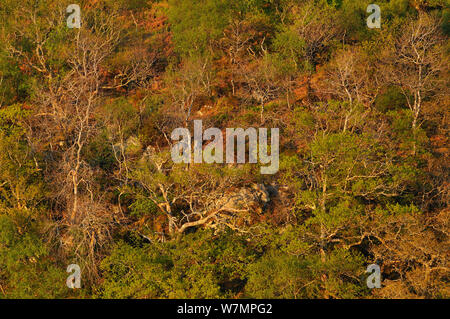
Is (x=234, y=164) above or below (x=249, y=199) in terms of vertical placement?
above

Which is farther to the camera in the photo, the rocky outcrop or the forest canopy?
the rocky outcrop

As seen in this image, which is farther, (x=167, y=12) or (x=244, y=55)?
(x=167, y=12)

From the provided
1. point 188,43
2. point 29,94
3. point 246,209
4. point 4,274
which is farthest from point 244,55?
point 4,274

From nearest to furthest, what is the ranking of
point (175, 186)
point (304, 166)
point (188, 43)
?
1. point (304, 166)
2. point (175, 186)
3. point (188, 43)

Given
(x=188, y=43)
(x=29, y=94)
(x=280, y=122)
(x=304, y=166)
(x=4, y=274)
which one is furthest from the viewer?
(x=188, y=43)

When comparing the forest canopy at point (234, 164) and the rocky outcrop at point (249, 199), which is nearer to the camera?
the forest canopy at point (234, 164)

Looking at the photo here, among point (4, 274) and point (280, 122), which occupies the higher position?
point (280, 122)

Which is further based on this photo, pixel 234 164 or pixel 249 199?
pixel 234 164

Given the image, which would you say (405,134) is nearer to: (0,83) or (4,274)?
(4,274)
